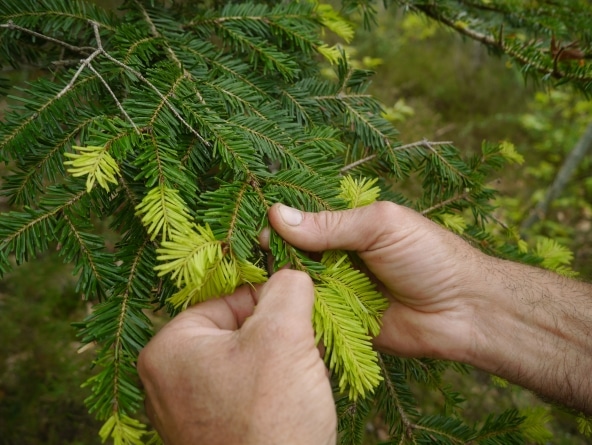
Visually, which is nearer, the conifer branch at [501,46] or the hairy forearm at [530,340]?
the hairy forearm at [530,340]

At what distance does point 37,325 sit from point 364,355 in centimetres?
346

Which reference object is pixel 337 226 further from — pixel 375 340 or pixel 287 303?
pixel 375 340

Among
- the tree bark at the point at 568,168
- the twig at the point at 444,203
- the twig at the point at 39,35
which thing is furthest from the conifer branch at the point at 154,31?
the tree bark at the point at 568,168

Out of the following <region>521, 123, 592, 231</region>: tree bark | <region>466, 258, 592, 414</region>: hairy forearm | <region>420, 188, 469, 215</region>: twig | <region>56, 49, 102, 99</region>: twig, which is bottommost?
<region>521, 123, 592, 231</region>: tree bark

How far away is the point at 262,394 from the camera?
34.7 inches

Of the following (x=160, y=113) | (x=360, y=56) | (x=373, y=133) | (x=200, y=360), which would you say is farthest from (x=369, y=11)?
(x=360, y=56)

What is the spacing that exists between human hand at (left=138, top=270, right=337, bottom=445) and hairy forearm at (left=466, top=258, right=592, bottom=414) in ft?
2.57

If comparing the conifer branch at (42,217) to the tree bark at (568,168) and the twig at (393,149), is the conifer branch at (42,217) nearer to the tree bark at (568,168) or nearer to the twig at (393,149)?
the twig at (393,149)

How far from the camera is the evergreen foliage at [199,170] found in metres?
0.98

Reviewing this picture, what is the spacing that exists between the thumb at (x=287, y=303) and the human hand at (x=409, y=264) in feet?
0.52

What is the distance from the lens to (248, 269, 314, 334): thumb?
928 mm

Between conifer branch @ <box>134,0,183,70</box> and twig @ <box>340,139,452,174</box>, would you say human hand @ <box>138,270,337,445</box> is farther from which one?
conifer branch @ <box>134,0,183,70</box>

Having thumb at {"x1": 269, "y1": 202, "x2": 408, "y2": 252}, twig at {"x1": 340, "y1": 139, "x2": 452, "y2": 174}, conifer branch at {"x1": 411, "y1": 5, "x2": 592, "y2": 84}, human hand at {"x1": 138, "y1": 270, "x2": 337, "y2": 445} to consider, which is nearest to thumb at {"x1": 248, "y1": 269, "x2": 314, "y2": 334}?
human hand at {"x1": 138, "y1": 270, "x2": 337, "y2": 445}

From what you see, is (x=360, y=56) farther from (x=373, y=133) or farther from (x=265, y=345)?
(x=265, y=345)
